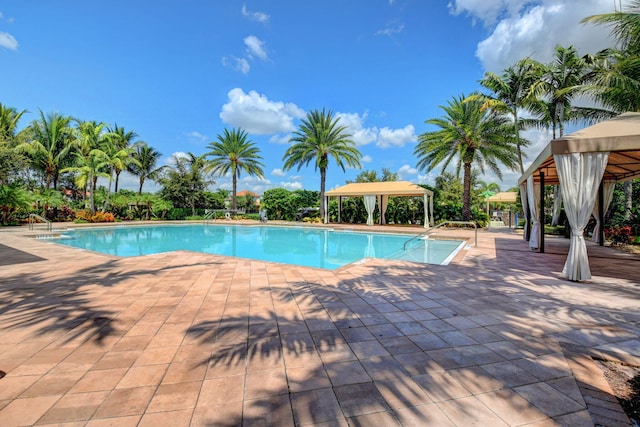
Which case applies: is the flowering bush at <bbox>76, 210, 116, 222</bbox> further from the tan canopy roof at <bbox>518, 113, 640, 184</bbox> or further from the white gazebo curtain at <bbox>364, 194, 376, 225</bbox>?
the tan canopy roof at <bbox>518, 113, 640, 184</bbox>

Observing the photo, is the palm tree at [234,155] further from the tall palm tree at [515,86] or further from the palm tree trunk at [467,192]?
the tall palm tree at [515,86]

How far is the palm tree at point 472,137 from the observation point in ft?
48.4

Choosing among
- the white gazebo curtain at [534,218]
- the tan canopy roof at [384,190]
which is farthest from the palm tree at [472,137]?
the white gazebo curtain at [534,218]

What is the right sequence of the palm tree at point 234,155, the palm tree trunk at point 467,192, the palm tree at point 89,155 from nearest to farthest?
the palm tree trunk at point 467,192 → the palm tree at point 89,155 → the palm tree at point 234,155

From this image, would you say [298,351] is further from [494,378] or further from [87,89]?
[87,89]

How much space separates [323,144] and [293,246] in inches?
374

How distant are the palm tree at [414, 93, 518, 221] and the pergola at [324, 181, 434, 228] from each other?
216 centimetres

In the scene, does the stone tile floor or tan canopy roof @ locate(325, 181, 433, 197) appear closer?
the stone tile floor

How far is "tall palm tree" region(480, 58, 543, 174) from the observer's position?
13.2 meters

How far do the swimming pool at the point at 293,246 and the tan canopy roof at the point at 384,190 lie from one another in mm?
3478

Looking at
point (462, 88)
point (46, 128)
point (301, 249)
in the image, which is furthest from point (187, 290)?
point (46, 128)

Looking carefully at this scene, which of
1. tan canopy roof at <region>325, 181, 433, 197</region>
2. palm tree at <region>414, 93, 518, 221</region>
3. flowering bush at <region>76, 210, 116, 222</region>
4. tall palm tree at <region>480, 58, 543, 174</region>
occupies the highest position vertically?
tall palm tree at <region>480, 58, 543, 174</region>

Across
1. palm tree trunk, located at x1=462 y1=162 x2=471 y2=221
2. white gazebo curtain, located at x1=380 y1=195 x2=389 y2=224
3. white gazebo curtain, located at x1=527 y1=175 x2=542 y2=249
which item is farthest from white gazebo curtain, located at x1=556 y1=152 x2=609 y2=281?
white gazebo curtain, located at x1=380 y1=195 x2=389 y2=224

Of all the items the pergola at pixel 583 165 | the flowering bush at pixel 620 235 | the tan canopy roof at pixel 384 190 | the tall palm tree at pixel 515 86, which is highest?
the tall palm tree at pixel 515 86
